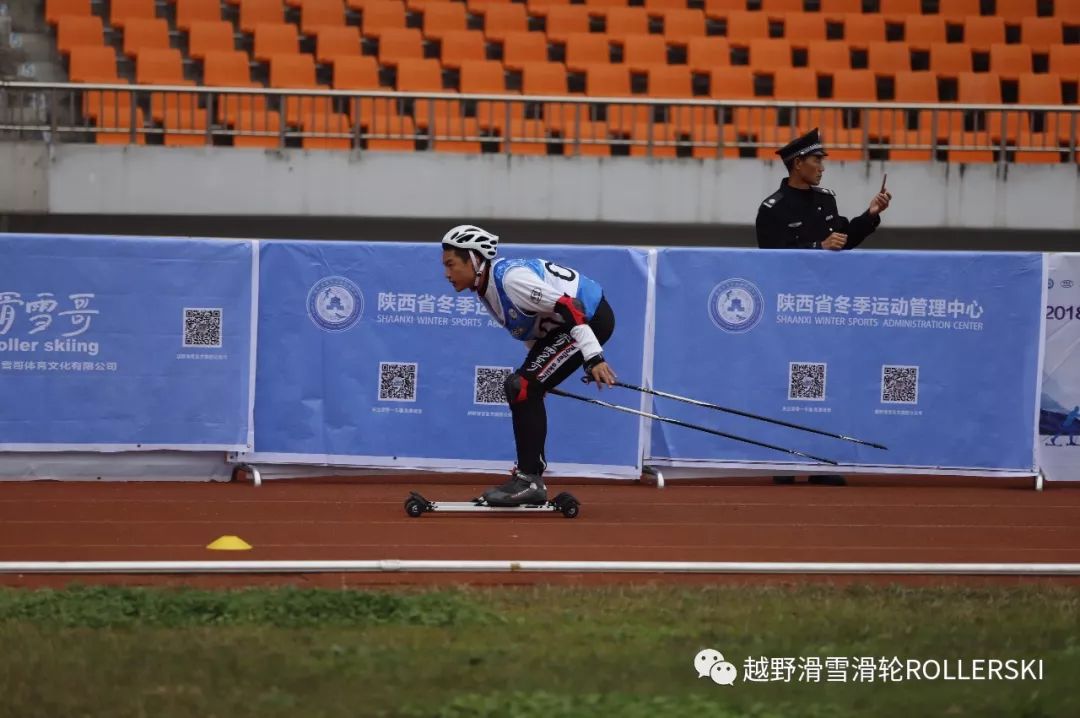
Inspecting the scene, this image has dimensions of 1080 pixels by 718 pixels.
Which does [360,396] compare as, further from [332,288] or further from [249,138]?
[249,138]

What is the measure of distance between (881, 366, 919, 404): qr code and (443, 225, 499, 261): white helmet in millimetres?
3871

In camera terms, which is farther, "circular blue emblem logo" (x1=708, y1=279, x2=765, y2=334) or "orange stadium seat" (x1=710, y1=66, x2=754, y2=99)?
"orange stadium seat" (x1=710, y1=66, x2=754, y2=99)

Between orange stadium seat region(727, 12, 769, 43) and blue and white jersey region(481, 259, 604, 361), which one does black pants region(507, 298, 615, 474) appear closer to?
blue and white jersey region(481, 259, 604, 361)

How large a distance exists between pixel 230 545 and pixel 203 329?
11.0 ft

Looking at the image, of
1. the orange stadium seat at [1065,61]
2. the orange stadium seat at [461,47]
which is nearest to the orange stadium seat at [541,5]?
the orange stadium seat at [461,47]

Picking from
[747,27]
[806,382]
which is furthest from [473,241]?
[747,27]

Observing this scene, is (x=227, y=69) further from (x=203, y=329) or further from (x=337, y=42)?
(x=203, y=329)

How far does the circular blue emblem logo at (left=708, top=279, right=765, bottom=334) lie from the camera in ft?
41.7

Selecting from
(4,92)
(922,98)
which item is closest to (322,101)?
(4,92)

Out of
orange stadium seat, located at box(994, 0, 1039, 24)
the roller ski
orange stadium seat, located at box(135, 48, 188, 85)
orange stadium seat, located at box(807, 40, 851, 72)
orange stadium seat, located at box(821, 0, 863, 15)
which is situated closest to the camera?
the roller ski

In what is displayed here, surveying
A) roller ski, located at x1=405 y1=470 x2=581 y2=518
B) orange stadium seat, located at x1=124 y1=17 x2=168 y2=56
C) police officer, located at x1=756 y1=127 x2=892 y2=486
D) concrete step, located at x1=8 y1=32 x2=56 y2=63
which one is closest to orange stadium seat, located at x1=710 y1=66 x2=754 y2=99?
orange stadium seat, located at x1=124 y1=17 x2=168 y2=56

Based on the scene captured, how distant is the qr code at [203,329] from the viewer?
40.9 ft

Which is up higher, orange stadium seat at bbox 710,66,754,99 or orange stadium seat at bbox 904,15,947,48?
orange stadium seat at bbox 904,15,947,48

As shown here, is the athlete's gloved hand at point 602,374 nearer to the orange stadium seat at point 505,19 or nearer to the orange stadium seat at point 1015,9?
the orange stadium seat at point 505,19
